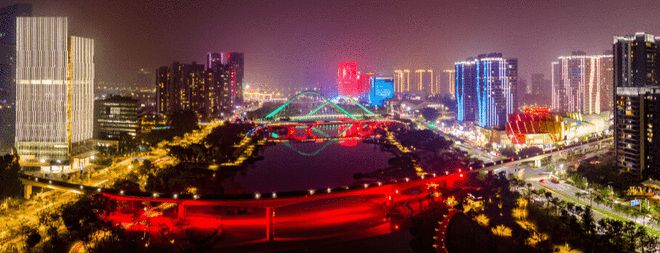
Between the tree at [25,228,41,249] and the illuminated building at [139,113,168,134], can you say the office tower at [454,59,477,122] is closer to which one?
the illuminated building at [139,113,168,134]

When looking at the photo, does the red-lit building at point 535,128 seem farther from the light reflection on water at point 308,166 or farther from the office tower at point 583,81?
the office tower at point 583,81

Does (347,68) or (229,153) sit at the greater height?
(347,68)

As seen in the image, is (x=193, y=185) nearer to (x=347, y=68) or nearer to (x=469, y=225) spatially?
(x=469, y=225)

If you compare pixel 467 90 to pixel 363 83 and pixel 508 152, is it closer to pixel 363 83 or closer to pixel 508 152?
pixel 508 152

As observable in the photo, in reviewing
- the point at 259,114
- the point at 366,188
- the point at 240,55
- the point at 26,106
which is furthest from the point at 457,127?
the point at 240,55

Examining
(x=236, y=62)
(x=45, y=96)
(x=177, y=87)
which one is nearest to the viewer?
(x=45, y=96)

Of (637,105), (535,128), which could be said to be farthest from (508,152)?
(637,105)

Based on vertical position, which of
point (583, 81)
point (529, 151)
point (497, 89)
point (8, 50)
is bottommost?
point (529, 151)
